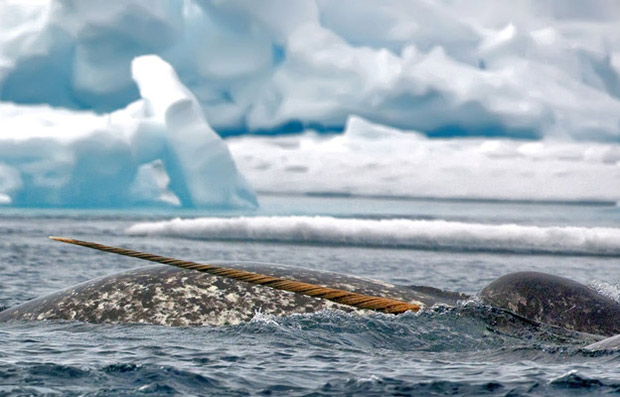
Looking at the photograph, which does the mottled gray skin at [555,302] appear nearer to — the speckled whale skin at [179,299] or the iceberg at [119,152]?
the speckled whale skin at [179,299]

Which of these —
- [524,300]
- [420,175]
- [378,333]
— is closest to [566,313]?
[524,300]

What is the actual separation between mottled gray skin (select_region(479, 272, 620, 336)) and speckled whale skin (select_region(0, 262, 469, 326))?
0.54m

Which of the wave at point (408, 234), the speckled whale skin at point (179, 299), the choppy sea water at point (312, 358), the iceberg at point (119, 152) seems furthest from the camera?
the iceberg at point (119, 152)

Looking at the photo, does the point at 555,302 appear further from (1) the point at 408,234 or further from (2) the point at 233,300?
(1) the point at 408,234

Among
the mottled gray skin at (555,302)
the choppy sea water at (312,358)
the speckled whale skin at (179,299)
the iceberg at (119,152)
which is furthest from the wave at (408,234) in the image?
the choppy sea water at (312,358)

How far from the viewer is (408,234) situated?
23078 millimetres

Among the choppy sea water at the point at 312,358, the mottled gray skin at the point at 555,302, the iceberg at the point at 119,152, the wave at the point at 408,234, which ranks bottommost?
the choppy sea water at the point at 312,358

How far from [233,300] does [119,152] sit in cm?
2847

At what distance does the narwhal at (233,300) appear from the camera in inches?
265

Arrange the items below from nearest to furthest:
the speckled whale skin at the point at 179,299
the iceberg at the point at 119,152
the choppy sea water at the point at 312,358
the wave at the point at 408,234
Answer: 1. the choppy sea water at the point at 312,358
2. the speckled whale skin at the point at 179,299
3. the wave at the point at 408,234
4. the iceberg at the point at 119,152

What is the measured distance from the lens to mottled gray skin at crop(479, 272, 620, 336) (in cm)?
677

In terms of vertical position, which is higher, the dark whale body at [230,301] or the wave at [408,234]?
the wave at [408,234]

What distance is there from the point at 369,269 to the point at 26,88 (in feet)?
93.7

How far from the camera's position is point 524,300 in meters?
6.96
